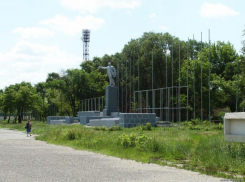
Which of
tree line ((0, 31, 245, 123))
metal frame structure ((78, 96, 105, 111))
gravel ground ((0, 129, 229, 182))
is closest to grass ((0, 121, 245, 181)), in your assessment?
gravel ground ((0, 129, 229, 182))

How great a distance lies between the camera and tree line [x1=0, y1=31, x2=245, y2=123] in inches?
1844

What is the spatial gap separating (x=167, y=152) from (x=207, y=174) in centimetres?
381

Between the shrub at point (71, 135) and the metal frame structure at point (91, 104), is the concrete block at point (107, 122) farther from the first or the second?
the metal frame structure at point (91, 104)

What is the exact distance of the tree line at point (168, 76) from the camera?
46.8 meters

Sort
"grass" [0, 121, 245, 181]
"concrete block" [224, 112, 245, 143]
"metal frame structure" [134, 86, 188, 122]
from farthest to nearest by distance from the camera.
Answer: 1. "metal frame structure" [134, 86, 188, 122]
2. "grass" [0, 121, 245, 181]
3. "concrete block" [224, 112, 245, 143]

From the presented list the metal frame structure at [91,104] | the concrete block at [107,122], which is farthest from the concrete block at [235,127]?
the metal frame structure at [91,104]

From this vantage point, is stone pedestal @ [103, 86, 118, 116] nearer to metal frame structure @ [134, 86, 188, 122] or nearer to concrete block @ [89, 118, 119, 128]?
metal frame structure @ [134, 86, 188, 122]

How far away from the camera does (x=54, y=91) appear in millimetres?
84125

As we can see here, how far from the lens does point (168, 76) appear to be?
53438 millimetres

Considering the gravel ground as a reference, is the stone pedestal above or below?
above

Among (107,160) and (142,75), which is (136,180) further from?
(142,75)

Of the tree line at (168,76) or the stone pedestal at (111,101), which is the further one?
the tree line at (168,76)

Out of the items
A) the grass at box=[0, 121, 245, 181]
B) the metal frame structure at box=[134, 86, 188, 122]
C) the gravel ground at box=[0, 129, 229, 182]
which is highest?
the metal frame structure at box=[134, 86, 188, 122]

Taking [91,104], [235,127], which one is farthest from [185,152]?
[91,104]
